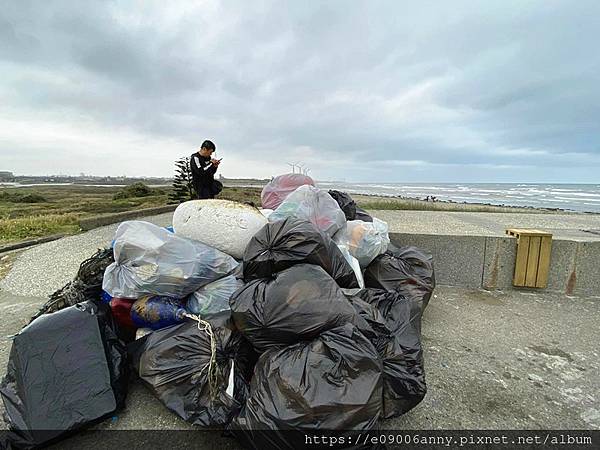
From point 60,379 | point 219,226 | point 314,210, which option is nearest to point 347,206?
point 314,210

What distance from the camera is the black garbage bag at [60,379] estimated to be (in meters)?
1.42

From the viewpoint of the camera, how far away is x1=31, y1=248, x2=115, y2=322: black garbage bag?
7.06ft

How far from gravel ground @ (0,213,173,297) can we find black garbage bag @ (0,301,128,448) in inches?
82.7

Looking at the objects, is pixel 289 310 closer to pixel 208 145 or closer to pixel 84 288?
pixel 84 288

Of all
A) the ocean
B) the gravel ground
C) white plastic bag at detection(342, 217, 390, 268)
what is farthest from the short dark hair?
the ocean

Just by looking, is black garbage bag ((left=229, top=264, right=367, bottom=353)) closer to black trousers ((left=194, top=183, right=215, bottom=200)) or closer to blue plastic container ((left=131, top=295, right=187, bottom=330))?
blue plastic container ((left=131, top=295, right=187, bottom=330))

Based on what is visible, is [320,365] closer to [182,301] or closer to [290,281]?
[290,281]

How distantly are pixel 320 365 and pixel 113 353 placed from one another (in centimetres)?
114

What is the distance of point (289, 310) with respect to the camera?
4.99 ft

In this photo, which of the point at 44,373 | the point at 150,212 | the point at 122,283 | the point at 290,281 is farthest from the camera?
the point at 150,212

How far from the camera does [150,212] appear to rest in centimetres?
863

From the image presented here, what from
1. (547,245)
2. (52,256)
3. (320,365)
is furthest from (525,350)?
(52,256)

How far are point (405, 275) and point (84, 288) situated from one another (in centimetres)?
234

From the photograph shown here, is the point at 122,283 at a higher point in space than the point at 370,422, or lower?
higher
